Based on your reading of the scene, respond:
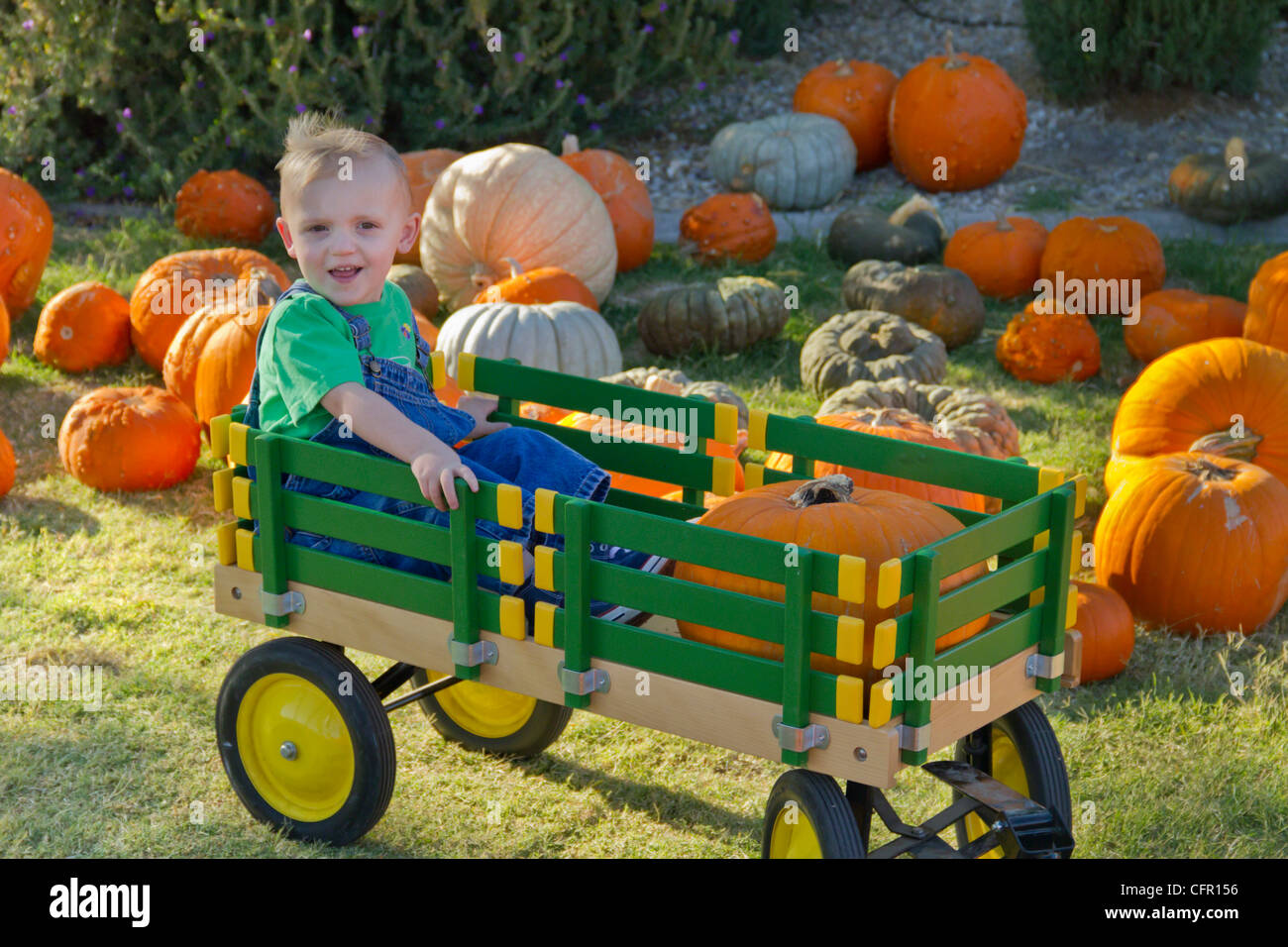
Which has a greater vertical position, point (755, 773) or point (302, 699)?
point (302, 699)

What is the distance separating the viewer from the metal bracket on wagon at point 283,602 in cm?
319

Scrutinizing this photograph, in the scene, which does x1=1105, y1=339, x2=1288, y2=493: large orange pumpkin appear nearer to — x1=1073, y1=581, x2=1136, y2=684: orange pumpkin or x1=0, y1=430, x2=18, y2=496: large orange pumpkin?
x1=1073, y1=581, x2=1136, y2=684: orange pumpkin

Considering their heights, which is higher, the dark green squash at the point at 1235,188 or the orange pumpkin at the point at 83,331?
the dark green squash at the point at 1235,188

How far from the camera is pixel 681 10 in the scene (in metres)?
8.96

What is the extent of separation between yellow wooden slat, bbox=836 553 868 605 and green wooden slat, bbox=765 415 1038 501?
662 millimetres

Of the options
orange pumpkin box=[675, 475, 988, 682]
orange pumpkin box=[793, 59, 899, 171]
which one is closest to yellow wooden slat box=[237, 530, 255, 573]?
orange pumpkin box=[675, 475, 988, 682]

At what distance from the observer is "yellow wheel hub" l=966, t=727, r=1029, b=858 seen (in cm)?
307

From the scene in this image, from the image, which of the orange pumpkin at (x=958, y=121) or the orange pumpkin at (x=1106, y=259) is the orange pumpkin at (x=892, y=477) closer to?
the orange pumpkin at (x=1106, y=259)

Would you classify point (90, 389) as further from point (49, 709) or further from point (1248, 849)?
point (1248, 849)

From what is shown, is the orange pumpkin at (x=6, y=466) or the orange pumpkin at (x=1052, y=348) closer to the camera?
the orange pumpkin at (x=6, y=466)

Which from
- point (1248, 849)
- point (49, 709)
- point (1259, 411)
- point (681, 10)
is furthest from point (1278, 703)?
point (681, 10)

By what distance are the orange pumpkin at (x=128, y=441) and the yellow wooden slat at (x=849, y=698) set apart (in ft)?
11.7

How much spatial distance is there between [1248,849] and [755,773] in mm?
1186

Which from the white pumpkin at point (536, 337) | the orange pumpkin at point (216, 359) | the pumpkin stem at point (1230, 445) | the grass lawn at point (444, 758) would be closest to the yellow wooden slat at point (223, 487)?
the grass lawn at point (444, 758)
